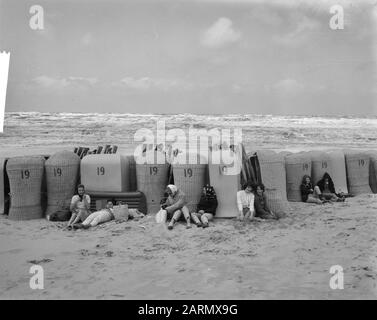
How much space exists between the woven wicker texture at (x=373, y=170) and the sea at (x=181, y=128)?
9.11 metres

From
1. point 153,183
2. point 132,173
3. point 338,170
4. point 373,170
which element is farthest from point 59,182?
point 373,170

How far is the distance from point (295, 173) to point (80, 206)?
3.19 m

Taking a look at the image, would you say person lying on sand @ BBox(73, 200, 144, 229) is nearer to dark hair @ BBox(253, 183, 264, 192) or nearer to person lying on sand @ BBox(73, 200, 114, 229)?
person lying on sand @ BBox(73, 200, 114, 229)

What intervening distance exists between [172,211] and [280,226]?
1329 millimetres

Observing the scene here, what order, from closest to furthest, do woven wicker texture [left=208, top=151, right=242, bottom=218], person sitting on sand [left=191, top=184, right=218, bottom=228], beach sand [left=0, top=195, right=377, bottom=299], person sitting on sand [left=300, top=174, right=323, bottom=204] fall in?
beach sand [left=0, top=195, right=377, bottom=299]
person sitting on sand [left=191, top=184, right=218, bottom=228]
woven wicker texture [left=208, top=151, right=242, bottom=218]
person sitting on sand [left=300, top=174, right=323, bottom=204]

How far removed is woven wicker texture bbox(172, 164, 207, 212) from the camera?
18.2 feet

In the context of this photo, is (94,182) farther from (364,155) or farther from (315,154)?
(364,155)

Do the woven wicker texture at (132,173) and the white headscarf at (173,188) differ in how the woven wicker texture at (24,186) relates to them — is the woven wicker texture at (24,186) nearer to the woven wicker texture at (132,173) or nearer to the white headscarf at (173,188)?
the woven wicker texture at (132,173)

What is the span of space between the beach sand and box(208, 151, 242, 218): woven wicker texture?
0.55 feet

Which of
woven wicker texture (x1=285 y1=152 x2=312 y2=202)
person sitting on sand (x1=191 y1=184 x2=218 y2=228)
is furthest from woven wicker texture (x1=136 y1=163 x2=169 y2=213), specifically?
woven wicker texture (x1=285 y1=152 x2=312 y2=202)

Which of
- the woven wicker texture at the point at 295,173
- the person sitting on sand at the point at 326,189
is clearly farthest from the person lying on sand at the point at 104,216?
the person sitting on sand at the point at 326,189

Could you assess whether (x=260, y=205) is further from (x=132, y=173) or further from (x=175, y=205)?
(x=132, y=173)

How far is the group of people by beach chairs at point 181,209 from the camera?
518cm

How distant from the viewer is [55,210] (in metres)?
5.74
